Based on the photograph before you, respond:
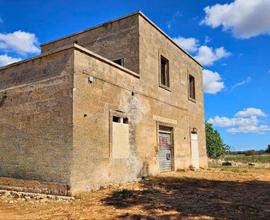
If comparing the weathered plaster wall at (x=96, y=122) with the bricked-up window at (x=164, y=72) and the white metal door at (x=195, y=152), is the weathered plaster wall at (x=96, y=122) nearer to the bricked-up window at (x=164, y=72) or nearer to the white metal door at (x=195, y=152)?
the bricked-up window at (x=164, y=72)

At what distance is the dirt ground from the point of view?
662cm

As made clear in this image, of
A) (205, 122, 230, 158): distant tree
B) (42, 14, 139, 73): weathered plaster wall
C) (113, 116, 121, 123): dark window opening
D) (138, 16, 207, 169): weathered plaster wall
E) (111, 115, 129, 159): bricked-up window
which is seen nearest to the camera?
(111, 115, 129, 159): bricked-up window

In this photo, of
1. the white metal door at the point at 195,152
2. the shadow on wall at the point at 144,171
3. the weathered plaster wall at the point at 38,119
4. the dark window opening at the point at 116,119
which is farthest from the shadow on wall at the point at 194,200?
the white metal door at the point at 195,152

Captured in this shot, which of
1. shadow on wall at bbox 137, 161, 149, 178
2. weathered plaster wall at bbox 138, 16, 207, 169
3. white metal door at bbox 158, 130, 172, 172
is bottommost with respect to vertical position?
shadow on wall at bbox 137, 161, 149, 178

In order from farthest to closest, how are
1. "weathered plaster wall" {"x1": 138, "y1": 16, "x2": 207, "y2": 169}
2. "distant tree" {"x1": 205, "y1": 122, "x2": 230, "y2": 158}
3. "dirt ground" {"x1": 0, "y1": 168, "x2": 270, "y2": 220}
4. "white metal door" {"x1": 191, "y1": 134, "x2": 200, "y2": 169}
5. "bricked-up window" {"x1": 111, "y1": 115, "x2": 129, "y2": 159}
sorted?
"distant tree" {"x1": 205, "y1": 122, "x2": 230, "y2": 158} → "white metal door" {"x1": 191, "y1": 134, "x2": 200, "y2": 169} → "weathered plaster wall" {"x1": 138, "y1": 16, "x2": 207, "y2": 169} → "bricked-up window" {"x1": 111, "y1": 115, "x2": 129, "y2": 159} → "dirt ground" {"x1": 0, "y1": 168, "x2": 270, "y2": 220}

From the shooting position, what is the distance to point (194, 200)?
827 centimetres

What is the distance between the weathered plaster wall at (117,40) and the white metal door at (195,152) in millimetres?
7636

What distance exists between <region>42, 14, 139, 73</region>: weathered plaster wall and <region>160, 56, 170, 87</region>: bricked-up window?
9.28ft

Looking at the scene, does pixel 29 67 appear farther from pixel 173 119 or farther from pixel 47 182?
pixel 173 119

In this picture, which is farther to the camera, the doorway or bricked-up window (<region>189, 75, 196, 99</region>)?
bricked-up window (<region>189, 75, 196, 99</region>)

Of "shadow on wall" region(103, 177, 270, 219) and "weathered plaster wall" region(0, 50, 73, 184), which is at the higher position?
"weathered plaster wall" region(0, 50, 73, 184)

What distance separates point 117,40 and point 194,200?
8.28 metres

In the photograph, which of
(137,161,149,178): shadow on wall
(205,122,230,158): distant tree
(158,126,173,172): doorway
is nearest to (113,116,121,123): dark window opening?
(137,161,149,178): shadow on wall

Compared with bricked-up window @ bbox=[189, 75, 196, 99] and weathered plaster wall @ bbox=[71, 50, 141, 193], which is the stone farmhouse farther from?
bricked-up window @ bbox=[189, 75, 196, 99]
